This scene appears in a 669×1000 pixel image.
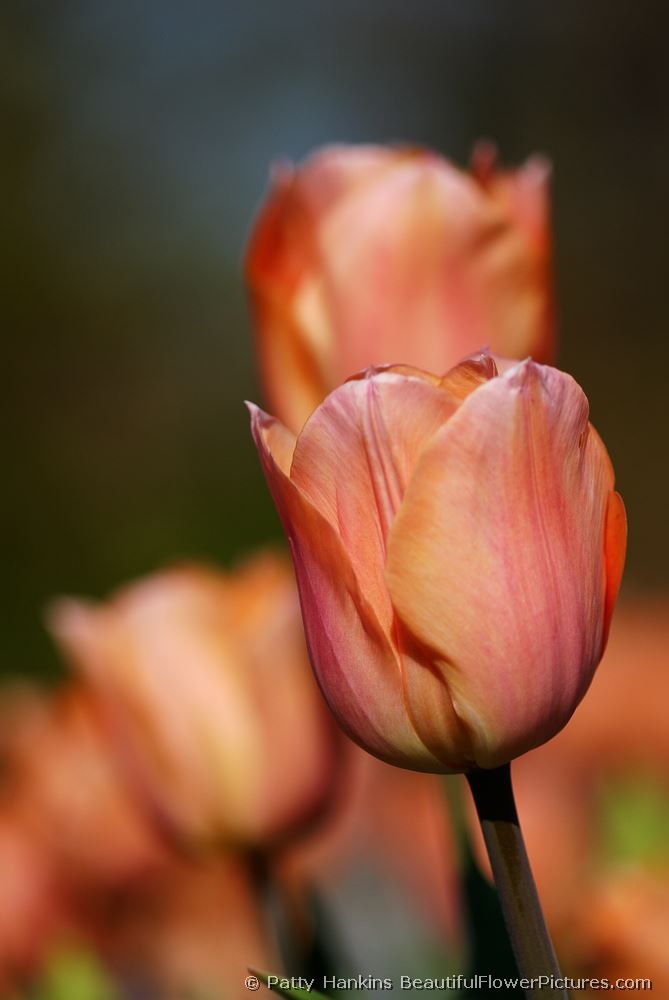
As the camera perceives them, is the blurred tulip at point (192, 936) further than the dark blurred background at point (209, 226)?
No

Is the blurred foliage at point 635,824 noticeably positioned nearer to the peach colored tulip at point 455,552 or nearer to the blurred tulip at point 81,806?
the blurred tulip at point 81,806

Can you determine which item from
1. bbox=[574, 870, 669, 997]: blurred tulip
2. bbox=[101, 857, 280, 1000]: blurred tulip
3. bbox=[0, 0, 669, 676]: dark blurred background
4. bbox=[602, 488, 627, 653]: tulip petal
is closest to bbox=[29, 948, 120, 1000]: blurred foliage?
bbox=[101, 857, 280, 1000]: blurred tulip

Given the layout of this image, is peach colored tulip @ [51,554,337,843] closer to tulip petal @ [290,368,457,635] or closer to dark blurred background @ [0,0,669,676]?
tulip petal @ [290,368,457,635]

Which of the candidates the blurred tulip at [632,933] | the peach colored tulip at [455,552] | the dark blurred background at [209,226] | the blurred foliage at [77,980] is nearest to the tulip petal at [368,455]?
the peach colored tulip at [455,552]

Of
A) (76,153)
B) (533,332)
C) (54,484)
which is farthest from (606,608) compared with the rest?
(76,153)

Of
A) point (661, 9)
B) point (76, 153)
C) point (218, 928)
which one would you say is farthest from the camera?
point (661, 9)

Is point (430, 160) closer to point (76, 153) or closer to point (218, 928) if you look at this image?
point (218, 928)
